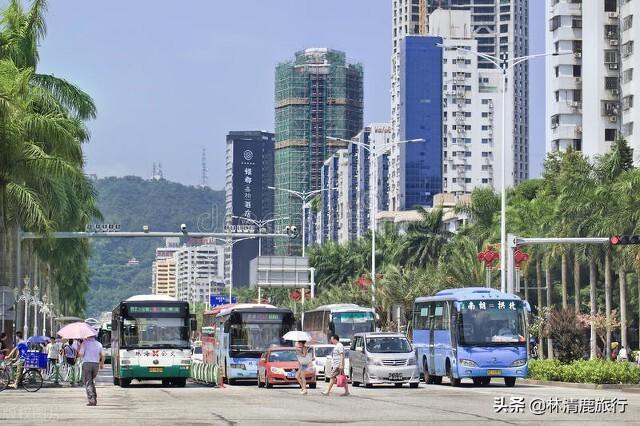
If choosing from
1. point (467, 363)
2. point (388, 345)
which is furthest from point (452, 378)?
point (388, 345)

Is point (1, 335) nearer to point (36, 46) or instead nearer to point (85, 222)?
point (36, 46)

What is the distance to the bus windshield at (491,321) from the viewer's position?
45.0 meters

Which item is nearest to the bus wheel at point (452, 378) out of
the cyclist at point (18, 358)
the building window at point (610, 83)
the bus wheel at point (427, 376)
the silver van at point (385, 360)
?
the silver van at point (385, 360)

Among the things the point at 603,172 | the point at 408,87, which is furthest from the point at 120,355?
the point at 408,87

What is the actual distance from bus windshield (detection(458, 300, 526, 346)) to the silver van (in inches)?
76.4

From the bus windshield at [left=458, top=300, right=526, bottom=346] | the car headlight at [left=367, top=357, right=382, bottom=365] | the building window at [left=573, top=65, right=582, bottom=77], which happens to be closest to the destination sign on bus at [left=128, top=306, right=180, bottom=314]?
the car headlight at [left=367, top=357, right=382, bottom=365]

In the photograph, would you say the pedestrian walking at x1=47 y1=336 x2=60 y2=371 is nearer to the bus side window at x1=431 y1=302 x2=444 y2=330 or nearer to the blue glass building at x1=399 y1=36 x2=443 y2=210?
the bus side window at x1=431 y1=302 x2=444 y2=330

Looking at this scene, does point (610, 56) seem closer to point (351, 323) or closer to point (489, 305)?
point (351, 323)

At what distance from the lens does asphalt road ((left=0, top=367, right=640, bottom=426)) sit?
24312 mm

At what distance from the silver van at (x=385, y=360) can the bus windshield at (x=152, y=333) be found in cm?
596

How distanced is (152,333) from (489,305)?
36.3ft

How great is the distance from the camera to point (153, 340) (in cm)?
4716

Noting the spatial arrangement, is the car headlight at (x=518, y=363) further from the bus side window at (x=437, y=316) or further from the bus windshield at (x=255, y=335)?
the bus windshield at (x=255, y=335)

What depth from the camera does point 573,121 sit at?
394 feet
